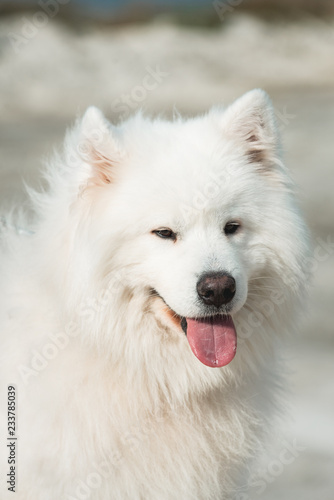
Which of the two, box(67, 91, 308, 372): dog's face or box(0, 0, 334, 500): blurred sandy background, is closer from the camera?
box(67, 91, 308, 372): dog's face

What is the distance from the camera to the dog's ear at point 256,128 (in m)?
3.45

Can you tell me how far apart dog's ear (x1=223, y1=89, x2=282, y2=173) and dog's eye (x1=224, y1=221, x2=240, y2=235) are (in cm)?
42

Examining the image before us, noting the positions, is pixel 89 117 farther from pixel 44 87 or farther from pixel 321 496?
pixel 44 87

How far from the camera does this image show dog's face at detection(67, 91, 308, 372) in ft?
10.3

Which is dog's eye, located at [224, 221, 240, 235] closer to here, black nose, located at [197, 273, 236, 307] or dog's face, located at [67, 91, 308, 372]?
dog's face, located at [67, 91, 308, 372]

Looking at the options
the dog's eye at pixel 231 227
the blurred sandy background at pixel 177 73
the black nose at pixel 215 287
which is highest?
the blurred sandy background at pixel 177 73

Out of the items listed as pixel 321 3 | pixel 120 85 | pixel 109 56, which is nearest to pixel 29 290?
pixel 120 85

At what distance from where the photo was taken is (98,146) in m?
3.35

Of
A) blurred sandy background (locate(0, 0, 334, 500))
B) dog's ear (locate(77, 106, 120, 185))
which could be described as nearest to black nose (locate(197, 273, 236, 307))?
dog's ear (locate(77, 106, 120, 185))

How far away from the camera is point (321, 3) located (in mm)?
11383

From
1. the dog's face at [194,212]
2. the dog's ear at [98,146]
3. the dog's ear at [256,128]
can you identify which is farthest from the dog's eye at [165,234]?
the dog's ear at [256,128]

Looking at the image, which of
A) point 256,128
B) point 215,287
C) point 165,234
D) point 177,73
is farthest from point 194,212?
point 177,73

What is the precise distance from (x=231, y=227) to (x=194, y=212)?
0.26 metres

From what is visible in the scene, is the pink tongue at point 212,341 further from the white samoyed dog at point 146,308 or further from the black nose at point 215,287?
the black nose at point 215,287
